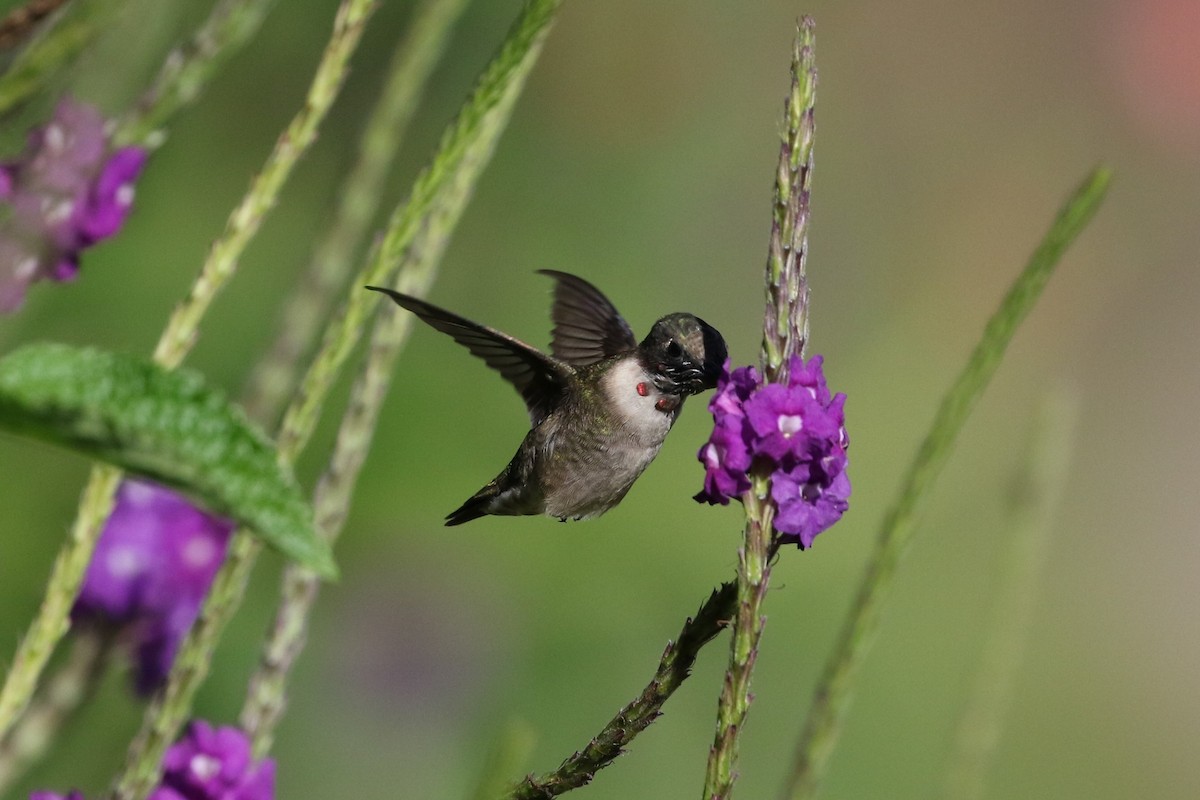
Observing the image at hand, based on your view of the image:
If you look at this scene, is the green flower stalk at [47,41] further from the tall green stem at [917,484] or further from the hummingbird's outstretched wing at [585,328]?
the hummingbird's outstretched wing at [585,328]

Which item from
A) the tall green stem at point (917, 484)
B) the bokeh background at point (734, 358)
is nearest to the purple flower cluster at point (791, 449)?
the tall green stem at point (917, 484)

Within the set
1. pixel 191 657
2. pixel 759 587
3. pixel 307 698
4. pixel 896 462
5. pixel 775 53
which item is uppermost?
pixel 775 53

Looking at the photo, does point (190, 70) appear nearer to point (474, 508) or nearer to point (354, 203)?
point (354, 203)

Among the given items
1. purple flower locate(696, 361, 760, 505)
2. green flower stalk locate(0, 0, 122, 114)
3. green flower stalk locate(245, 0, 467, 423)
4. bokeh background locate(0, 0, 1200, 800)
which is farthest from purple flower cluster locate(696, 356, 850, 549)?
green flower stalk locate(0, 0, 122, 114)

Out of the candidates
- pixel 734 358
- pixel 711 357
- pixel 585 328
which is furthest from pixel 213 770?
pixel 734 358

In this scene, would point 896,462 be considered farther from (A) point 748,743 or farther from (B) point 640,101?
(B) point 640,101

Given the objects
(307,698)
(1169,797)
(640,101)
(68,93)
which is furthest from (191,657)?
(640,101)
